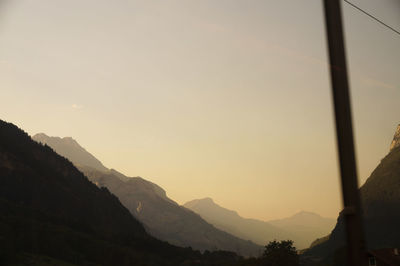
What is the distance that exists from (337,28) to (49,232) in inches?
5669

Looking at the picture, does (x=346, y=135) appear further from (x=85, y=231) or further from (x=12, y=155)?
(x=12, y=155)

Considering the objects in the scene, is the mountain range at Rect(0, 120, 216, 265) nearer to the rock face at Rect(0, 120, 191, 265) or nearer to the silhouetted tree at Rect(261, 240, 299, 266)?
the rock face at Rect(0, 120, 191, 265)

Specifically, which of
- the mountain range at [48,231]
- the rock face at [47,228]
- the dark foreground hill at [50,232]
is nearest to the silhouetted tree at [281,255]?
the dark foreground hill at [50,232]

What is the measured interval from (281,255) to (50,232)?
87.3 metres

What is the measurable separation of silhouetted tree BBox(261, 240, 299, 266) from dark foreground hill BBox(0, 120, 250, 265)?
48.8 metres

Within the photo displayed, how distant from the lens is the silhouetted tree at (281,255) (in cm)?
7762

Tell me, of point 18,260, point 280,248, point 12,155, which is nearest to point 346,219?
point 280,248

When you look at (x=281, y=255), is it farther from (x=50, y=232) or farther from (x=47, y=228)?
(x=47, y=228)

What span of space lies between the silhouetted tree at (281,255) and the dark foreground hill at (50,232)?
48.8m

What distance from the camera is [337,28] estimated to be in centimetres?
505

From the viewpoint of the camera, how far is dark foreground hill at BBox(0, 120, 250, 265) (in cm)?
12025

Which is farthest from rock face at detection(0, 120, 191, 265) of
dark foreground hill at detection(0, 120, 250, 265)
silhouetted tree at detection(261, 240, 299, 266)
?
silhouetted tree at detection(261, 240, 299, 266)

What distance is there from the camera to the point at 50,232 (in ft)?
447

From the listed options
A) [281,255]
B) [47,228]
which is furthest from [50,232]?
[281,255]
